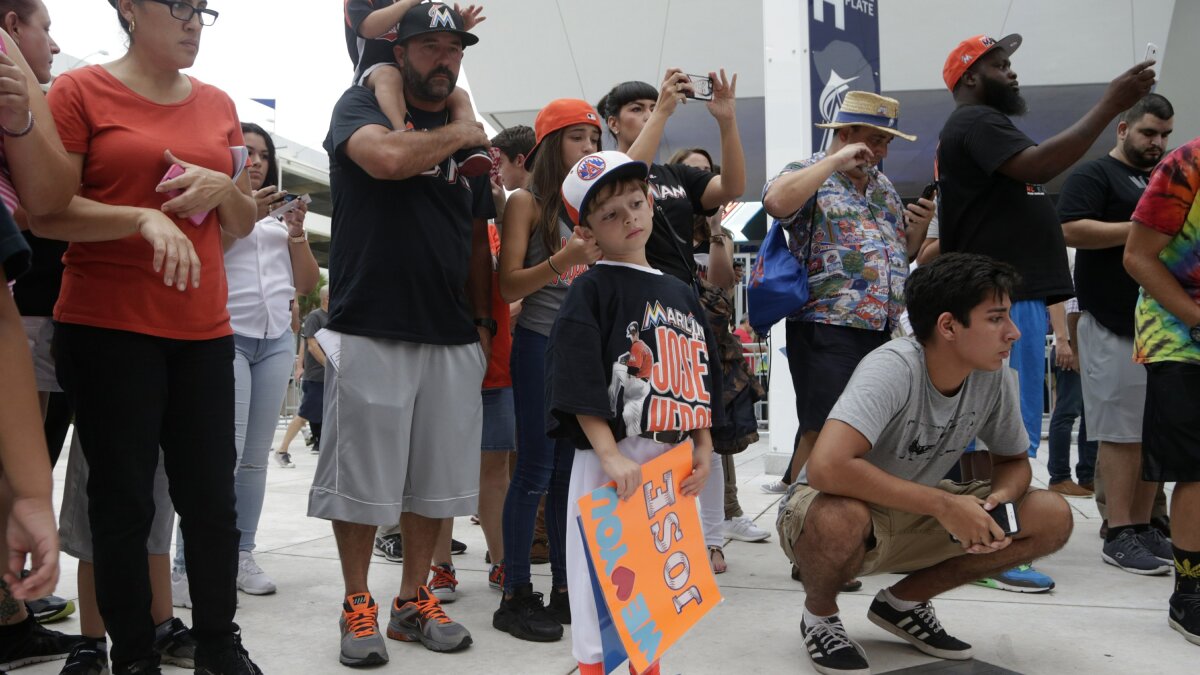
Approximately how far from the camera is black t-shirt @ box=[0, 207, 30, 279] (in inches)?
55.3

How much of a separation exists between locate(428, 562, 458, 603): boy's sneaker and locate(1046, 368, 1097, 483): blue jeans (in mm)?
4279

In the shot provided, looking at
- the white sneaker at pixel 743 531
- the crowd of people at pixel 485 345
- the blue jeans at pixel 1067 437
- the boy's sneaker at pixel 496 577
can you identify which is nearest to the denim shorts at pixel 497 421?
the crowd of people at pixel 485 345

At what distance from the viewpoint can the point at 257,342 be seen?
12.8ft

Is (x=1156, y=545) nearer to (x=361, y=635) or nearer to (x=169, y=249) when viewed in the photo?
(x=361, y=635)

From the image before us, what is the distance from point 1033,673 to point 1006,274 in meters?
1.16

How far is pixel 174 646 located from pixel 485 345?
4.60 ft

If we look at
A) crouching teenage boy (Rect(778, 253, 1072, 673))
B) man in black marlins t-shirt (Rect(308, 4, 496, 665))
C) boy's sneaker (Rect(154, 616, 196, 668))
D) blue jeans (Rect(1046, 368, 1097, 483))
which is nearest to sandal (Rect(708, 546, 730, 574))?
crouching teenage boy (Rect(778, 253, 1072, 673))

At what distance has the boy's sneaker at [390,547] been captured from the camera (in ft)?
14.9

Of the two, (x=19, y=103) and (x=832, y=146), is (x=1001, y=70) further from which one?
(x=19, y=103)

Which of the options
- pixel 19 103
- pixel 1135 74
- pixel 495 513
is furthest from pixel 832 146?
pixel 19 103

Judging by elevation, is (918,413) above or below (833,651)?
above

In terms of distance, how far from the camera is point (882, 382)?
9.16 ft

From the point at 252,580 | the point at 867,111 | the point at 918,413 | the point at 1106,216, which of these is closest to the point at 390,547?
the point at 252,580

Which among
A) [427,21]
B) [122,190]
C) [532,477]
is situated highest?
[427,21]
